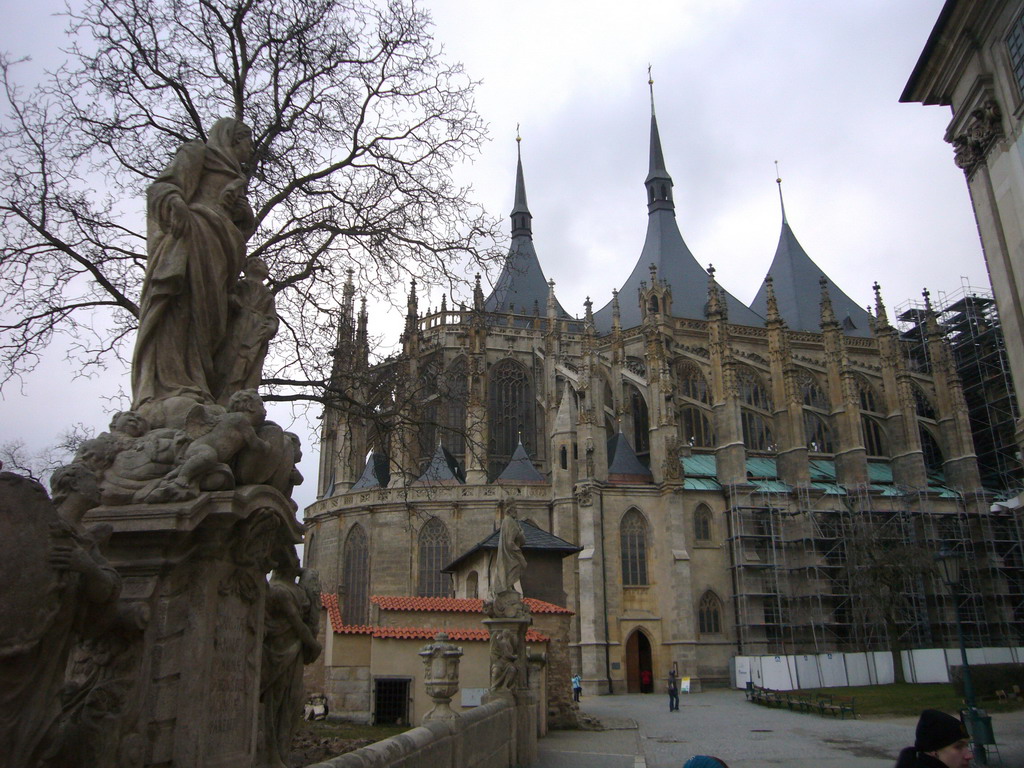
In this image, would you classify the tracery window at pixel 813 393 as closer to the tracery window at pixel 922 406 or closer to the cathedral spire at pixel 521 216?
the tracery window at pixel 922 406

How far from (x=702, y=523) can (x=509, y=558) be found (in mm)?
23011

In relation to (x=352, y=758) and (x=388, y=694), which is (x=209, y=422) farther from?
(x=388, y=694)

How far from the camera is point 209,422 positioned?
3418 millimetres

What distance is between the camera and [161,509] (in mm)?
3035

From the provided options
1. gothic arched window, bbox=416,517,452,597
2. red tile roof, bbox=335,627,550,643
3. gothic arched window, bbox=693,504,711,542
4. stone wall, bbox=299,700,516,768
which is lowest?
stone wall, bbox=299,700,516,768

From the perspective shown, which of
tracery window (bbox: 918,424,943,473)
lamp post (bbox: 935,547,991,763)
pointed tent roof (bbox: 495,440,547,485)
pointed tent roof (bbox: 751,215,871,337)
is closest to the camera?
lamp post (bbox: 935,547,991,763)

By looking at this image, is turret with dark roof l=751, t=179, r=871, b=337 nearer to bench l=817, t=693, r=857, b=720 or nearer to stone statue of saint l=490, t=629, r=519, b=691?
bench l=817, t=693, r=857, b=720

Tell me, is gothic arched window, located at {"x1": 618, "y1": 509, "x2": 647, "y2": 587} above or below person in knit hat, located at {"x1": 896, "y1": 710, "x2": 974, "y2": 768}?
above

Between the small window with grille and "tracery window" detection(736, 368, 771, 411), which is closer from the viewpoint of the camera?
the small window with grille

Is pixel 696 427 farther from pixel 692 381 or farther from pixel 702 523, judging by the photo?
pixel 702 523

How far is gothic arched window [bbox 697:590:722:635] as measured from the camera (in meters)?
32.8

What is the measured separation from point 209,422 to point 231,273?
89 centimetres

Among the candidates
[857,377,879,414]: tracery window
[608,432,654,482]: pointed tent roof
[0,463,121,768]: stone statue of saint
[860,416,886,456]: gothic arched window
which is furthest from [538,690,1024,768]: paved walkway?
[857,377,879,414]: tracery window

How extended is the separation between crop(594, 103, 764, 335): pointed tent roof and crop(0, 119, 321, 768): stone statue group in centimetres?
4364
